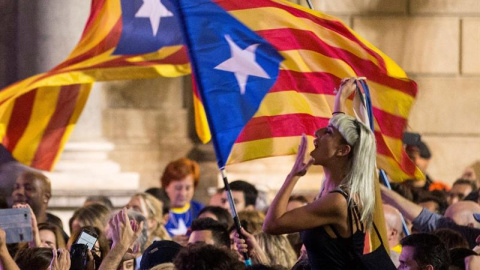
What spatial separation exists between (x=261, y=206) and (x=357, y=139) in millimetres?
5239

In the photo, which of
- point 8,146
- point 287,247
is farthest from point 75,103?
point 287,247

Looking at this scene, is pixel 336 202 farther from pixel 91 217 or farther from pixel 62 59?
pixel 62 59

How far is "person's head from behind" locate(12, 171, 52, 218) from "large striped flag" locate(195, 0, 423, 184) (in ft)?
8.26

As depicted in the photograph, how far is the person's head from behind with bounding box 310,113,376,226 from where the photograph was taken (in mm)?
5844

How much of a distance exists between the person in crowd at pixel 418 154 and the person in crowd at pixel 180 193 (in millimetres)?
1980

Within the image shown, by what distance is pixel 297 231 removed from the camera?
227 inches

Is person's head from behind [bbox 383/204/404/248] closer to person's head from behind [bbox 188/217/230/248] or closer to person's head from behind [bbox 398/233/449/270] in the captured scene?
person's head from behind [bbox 188/217/230/248]

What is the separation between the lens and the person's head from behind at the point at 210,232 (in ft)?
26.0

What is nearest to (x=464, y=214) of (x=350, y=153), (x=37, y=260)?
(x=350, y=153)

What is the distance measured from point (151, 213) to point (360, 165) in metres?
3.87

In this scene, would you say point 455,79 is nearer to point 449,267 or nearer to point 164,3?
point 164,3

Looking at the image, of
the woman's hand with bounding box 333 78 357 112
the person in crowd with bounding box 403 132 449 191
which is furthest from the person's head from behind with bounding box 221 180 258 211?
the woman's hand with bounding box 333 78 357 112

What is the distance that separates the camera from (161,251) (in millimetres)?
7035

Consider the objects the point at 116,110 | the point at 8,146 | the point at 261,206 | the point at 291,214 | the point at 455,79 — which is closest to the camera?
the point at 291,214
